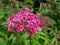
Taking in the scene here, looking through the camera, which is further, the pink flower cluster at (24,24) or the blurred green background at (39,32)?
the blurred green background at (39,32)

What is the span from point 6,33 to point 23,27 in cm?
A: 117

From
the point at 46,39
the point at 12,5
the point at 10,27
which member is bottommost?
the point at 46,39

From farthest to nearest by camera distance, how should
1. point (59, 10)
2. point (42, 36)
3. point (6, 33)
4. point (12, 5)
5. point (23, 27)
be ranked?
point (59, 10)
point (12, 5)
point (42, 36)
point (6, 33)
point (23, 27)

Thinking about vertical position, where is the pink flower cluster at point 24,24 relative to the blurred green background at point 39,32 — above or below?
above

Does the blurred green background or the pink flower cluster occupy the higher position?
the pink flower cluster

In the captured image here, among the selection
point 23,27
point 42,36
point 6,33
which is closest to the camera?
point 23,27

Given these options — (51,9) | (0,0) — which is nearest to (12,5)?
(0,0)

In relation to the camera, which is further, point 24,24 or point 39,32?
point 39,32

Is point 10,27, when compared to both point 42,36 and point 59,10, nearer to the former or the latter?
point 42,36

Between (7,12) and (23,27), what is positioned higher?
(23,27)

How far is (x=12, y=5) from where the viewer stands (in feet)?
14.5

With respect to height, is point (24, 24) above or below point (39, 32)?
above

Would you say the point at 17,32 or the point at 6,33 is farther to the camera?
the point at 6,33

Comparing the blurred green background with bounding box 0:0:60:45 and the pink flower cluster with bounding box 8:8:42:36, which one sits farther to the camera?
the blurred green background with bounding box 0:0:60:45
